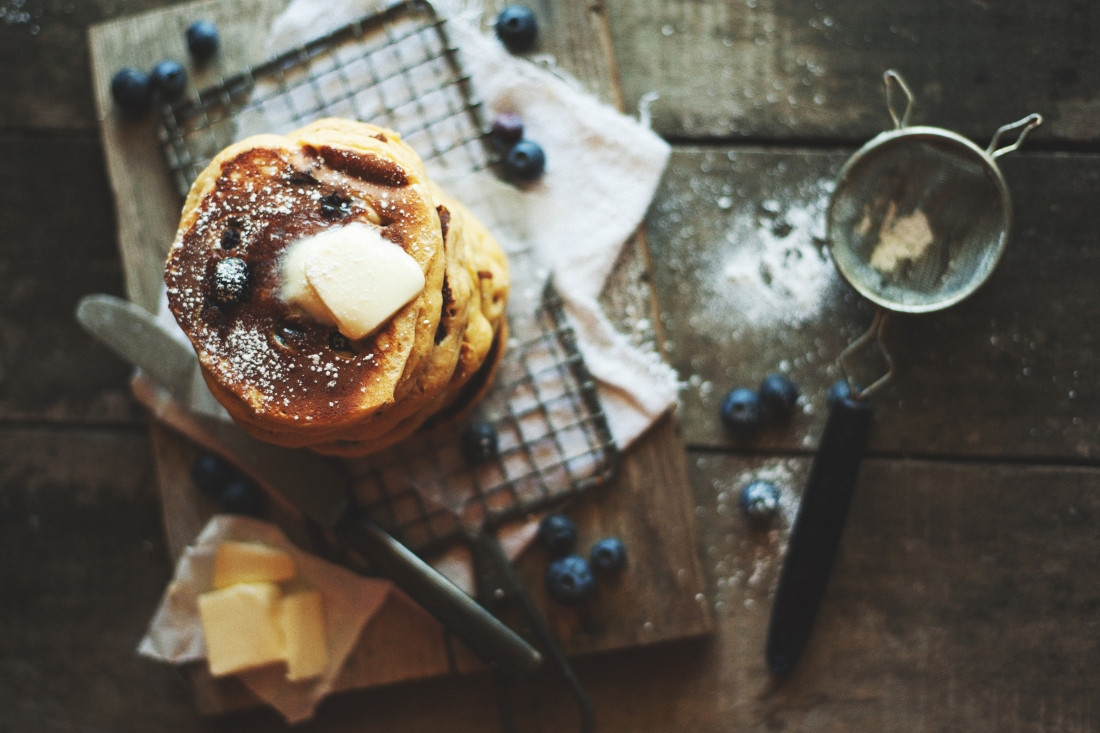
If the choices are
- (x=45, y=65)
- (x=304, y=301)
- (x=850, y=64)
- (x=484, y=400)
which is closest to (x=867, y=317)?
(x=850, y=64)

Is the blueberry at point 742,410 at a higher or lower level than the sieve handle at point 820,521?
higher

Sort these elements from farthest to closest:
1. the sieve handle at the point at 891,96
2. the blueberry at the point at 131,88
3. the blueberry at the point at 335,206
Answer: the blueberry at the point at 131,88
the sieve handle at the point at 891,96
the blueberry at the point at 335,206

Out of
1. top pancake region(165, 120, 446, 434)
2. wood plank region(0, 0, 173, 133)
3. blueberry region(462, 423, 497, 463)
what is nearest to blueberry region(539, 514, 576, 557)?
blueberry region(462, 423, 497, 463)

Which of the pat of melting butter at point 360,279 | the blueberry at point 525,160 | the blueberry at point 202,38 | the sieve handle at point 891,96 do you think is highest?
the blueberry at point 202,38

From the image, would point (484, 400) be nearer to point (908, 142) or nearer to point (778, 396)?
point (778, 396)

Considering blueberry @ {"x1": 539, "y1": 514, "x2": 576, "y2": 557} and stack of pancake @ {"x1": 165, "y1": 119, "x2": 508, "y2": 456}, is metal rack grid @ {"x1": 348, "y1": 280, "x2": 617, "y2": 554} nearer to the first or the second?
blueberry @ {"x1": 539, "y1": 514, "x2": 576, "y2": 557}

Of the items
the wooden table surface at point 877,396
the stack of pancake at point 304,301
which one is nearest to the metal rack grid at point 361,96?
the wooden table surface at point 877,396

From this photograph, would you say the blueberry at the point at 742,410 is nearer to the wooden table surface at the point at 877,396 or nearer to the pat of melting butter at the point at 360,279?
the wooden table surface at the point at 877,396
